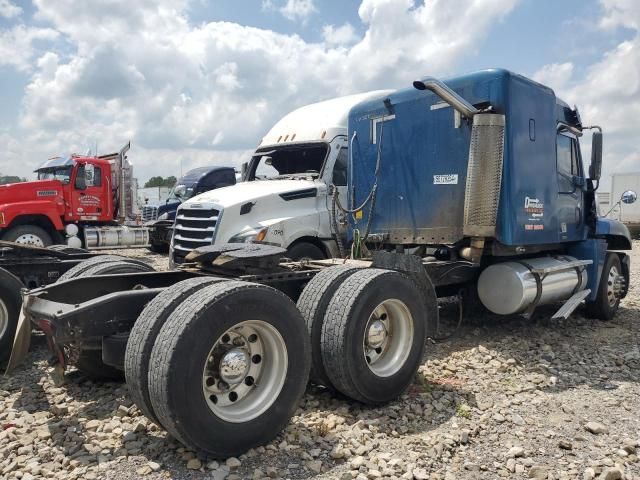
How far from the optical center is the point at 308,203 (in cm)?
771

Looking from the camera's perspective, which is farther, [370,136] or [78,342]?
[370,136]

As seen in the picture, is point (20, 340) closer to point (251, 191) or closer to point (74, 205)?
point (251, 191)

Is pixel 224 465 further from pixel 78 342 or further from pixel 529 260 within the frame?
pixel 529 260

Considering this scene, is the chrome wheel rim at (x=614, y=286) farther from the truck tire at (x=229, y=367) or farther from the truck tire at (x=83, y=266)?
the truck tire at (x=83, y=266)

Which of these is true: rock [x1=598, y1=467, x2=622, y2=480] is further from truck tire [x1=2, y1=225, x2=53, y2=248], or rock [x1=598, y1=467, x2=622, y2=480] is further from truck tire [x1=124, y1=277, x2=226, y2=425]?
truck tire [x1=2, y1=225, x2=53, y2=248]


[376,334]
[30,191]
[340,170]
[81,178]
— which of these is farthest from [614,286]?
[30,191]

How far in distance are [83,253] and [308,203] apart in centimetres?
297

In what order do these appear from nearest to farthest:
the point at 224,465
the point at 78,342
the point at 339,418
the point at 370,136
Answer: the point at 224,465 → the point at 78,342 → the point at 339,418 → the point at 370,136

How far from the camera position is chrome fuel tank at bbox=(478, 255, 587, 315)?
6.09 metres

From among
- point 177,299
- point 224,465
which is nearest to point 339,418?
point 224,465

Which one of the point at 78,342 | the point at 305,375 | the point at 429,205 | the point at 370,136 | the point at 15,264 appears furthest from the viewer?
the point at 370,136

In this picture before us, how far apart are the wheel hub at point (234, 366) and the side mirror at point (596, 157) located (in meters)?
5.82

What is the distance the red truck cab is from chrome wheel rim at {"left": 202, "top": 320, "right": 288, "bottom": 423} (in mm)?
11993

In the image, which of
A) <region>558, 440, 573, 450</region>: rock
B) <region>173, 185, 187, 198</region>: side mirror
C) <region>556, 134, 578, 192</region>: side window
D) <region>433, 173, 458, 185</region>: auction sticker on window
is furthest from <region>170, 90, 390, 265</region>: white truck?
<region>173, 185, 187, 198</region>: side mirror
